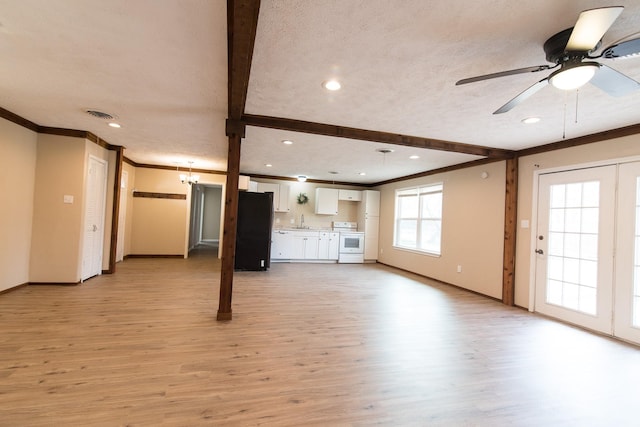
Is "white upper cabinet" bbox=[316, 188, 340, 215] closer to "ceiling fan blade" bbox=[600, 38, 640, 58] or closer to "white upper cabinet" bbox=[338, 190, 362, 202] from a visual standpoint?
"white upper cabinet" bbox=[338, 190, 362, 202]

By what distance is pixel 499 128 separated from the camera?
356cm

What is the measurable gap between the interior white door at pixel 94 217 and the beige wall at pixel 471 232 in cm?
638

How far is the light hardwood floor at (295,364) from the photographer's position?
1866mm

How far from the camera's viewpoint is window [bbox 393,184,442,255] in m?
6.51

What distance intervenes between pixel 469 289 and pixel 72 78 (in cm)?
618

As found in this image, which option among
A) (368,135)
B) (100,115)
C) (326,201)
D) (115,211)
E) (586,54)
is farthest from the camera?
(326,201)

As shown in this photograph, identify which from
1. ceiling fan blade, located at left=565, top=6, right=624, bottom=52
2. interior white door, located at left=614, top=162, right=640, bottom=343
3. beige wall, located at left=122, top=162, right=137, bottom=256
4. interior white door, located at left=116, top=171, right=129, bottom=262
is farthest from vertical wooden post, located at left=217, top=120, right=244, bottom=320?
beige wall, located at left=122, top=162, right=137, bottom=256

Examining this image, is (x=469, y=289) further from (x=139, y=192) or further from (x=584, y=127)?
(x=139, y=192)

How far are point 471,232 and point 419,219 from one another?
5.33ft

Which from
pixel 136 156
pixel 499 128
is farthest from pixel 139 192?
pixel 499 128

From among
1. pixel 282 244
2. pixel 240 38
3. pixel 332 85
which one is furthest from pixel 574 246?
pixel 282 244

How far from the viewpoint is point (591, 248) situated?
362cm

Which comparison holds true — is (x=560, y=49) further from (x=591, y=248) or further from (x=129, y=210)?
(x=129, y=210)

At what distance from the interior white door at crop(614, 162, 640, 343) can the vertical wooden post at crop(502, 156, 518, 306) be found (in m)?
1.28
